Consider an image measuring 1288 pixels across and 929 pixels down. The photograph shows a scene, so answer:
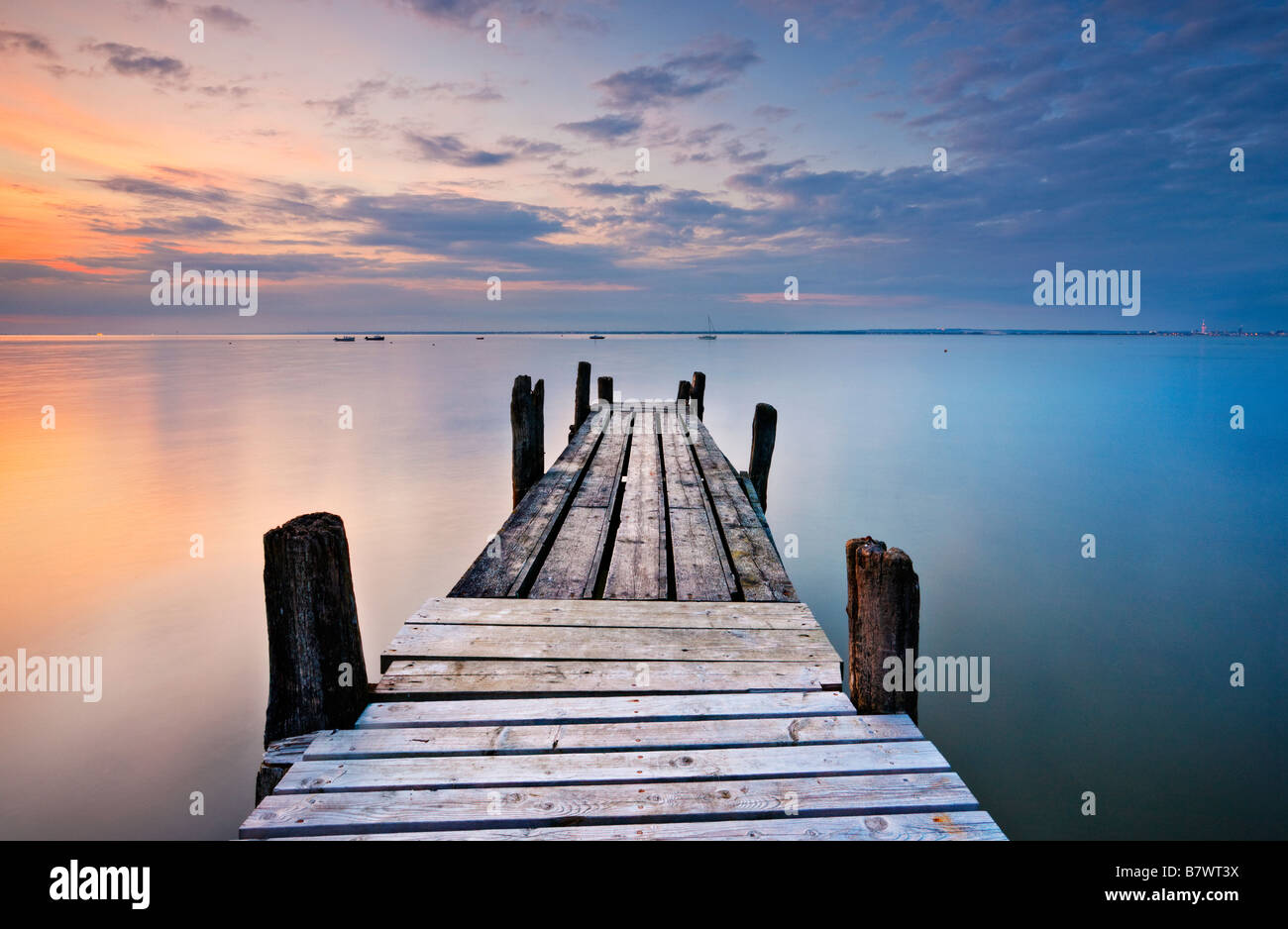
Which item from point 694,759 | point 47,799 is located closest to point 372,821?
point 694,759

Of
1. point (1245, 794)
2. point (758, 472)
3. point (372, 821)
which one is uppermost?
point (758, 472)

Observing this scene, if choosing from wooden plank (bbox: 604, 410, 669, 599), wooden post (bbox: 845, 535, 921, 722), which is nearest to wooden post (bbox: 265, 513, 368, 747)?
wooden plank (bbox: 604, 410, 669, 599)

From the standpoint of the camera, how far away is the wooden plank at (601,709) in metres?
3.24

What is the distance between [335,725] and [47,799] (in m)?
3.80

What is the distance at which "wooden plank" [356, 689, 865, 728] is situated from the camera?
3238 mm

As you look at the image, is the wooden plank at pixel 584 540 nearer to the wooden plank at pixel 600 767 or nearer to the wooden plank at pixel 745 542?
the wooden plank at pixel 745 542

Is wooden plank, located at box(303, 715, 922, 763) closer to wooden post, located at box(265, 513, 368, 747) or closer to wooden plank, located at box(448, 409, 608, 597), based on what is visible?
wooden post, located at box(265, 513, 368, 747)

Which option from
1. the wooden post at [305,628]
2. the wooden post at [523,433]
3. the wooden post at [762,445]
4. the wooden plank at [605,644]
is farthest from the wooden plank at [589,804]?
the wooden post at [762,445]

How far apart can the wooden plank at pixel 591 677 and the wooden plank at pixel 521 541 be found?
3.76ft

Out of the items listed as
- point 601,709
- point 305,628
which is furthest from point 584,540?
Result: point 305,628

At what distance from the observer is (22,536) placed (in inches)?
420

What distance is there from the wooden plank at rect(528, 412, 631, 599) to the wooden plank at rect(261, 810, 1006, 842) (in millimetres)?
2401

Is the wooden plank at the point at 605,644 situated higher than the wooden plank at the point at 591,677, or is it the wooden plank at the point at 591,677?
the wooden plank at the point at 605,644
